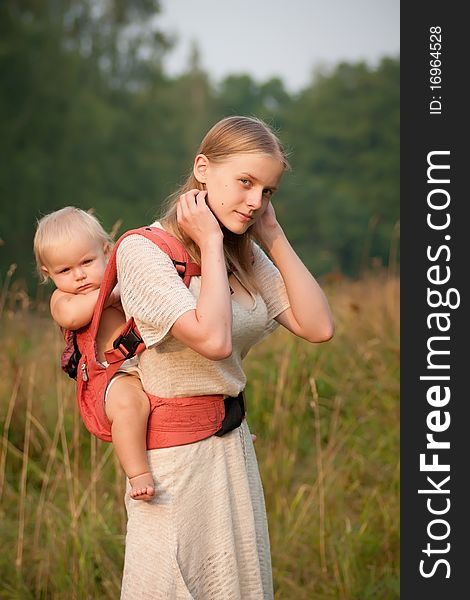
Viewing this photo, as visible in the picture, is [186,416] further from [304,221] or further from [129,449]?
[304,221]

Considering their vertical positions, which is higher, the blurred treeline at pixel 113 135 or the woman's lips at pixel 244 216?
the blurred treeline at pixel 113 135

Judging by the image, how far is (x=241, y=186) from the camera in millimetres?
2551

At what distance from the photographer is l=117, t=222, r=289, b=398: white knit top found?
Result: 241 centimetres

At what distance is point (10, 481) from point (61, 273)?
2.66 m

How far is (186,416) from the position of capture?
8.48 feet

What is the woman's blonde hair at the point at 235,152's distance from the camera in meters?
2.56

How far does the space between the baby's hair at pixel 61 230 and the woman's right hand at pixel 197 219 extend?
0.31 metres

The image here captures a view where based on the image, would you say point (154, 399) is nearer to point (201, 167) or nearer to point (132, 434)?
point (132, 434)

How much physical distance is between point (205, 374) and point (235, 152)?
2.06 ft

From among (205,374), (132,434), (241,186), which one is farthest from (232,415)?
(241,186)

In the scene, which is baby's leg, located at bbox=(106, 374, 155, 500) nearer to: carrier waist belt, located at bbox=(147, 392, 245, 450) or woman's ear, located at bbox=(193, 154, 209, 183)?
carrier waist belt, located at bbox=(147, 392, 245, 450)

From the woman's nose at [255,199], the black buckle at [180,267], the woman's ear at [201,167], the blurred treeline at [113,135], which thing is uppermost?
the blurred treeline at [113,135]

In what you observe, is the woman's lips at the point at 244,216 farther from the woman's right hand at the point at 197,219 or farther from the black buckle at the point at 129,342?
the black buckle at the point at 129,342

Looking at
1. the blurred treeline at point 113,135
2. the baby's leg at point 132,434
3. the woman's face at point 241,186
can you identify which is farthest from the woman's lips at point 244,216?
the blurred treeline at point 113,135
